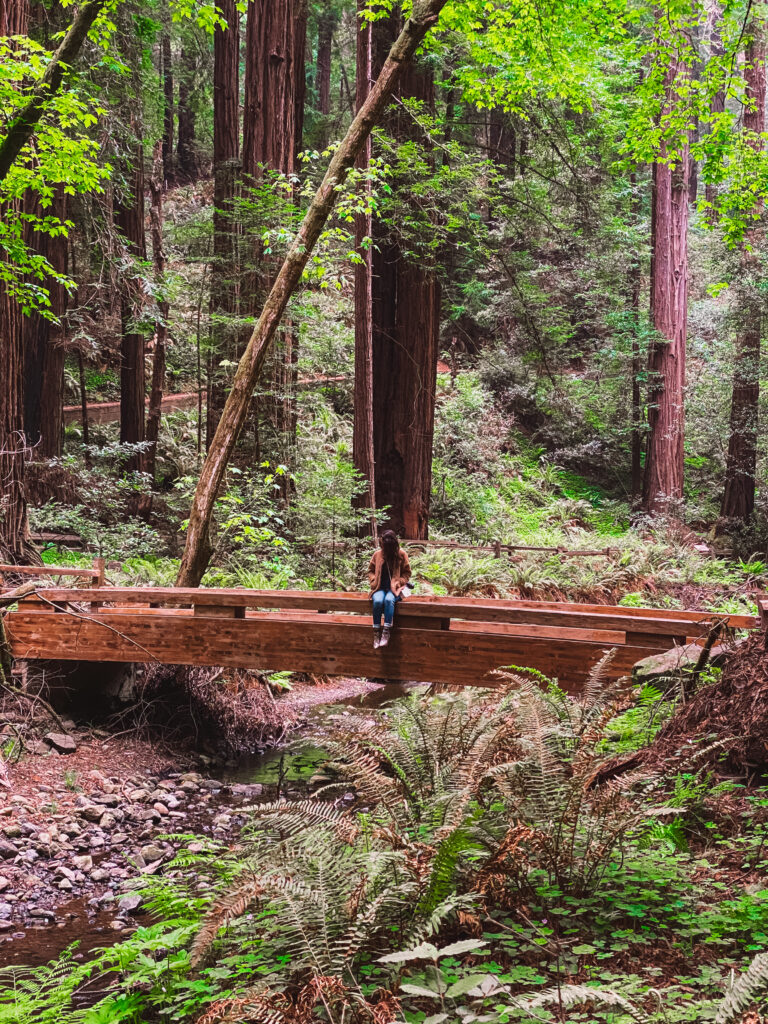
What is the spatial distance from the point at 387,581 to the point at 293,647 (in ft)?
4.20

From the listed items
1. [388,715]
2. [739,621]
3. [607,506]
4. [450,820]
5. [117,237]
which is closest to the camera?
[450,820]

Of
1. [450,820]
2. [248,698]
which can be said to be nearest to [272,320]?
[248,698]

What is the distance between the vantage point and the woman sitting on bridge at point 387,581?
26.0 ft

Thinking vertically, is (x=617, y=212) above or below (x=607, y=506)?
above

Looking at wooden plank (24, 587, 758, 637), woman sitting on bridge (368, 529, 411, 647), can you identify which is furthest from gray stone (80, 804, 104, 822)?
woman sitting on bridge (368, 529, 411, 647)

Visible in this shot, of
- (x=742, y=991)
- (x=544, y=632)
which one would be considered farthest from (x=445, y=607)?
(x=742, y=991)

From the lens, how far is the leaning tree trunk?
20.0 meters

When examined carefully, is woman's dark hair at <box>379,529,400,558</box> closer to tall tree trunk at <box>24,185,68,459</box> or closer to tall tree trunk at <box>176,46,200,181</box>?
tall tree trunk at <box>24,185,68,459</box>

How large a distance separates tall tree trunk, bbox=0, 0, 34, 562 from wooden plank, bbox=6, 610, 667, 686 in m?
1.21

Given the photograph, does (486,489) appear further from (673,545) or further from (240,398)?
(240,398)

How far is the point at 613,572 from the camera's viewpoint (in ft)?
46.9

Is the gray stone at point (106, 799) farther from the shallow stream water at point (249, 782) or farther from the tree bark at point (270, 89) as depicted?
the tree bark at point (270, 89)

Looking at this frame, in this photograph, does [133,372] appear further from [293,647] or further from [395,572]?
[395,572]

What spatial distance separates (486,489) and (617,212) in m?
9.45
